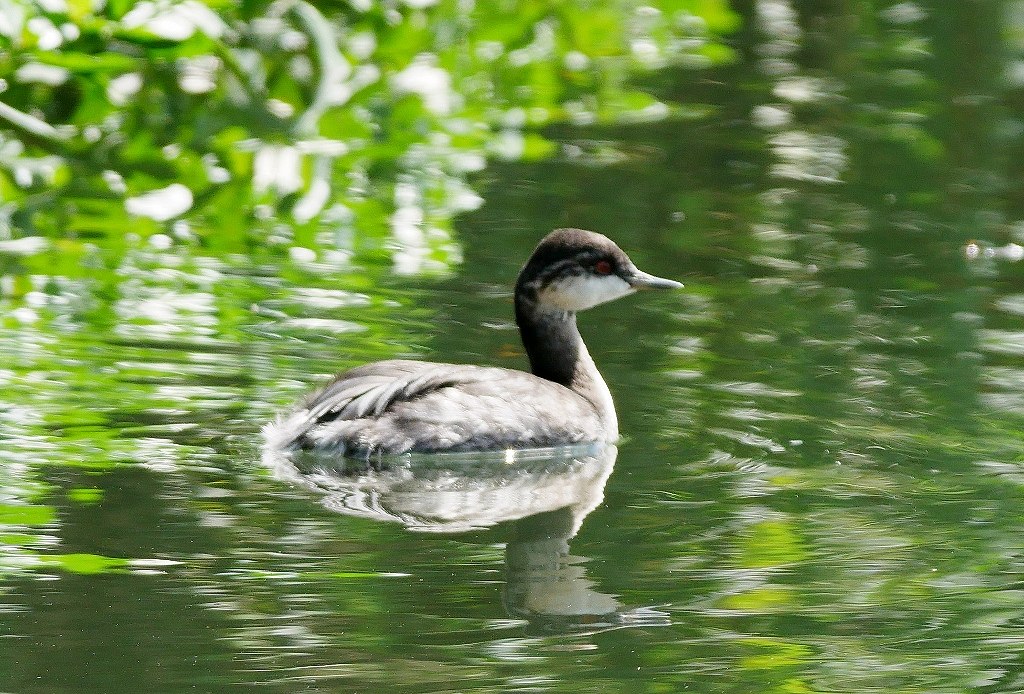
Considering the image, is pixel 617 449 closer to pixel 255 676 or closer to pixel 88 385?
pixel 88 385

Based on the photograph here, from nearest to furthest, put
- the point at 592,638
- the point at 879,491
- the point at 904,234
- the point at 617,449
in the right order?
the point at 592,638, the point at 879,491, the point at 617,449, the point at 904,234

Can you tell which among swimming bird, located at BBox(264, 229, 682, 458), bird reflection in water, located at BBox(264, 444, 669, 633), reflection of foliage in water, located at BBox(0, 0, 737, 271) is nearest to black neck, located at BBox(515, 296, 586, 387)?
swimming bird, located at BBox(264, 229, 682, 458)

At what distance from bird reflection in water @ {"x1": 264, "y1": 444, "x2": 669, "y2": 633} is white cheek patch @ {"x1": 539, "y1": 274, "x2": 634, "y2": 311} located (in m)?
0.78

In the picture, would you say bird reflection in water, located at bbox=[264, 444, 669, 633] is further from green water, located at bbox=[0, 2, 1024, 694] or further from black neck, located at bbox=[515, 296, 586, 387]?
black neck, located at bbox=[515, 296, 586, 387]

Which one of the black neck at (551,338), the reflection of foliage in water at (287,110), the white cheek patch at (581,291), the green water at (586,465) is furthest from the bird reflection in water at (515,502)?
the reflection of foliage in water at (287,110)

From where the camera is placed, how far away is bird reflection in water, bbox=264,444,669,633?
19.6 feet

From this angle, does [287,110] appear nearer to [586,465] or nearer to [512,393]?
[512,393]

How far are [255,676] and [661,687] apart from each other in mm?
1048

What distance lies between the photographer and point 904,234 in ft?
35.9

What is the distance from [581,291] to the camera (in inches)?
333

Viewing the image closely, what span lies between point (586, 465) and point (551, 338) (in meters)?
0.92

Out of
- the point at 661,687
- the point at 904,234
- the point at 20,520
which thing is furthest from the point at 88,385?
the point at 904,234

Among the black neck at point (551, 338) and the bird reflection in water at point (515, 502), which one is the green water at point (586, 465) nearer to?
the bird reflection in water at point (515, 502)

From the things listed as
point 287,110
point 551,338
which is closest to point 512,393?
point 551,338
